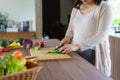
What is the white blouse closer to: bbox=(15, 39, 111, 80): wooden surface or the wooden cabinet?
bbox=(15, 39, 111, 80): wooden surface

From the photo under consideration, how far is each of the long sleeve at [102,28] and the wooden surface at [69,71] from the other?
22cm

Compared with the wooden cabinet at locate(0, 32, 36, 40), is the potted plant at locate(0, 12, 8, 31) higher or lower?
higher

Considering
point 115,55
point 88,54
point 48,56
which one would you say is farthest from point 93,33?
point 115,55

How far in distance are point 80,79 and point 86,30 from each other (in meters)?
0.71

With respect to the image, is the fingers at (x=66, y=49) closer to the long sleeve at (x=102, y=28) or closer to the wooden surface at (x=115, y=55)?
the long sleeve at (x=102, y=28)

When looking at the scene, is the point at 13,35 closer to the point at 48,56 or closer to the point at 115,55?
the point at 115,55

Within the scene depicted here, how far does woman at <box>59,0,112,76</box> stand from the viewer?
160 cm

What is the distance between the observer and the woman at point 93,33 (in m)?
1.60

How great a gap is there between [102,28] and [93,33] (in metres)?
0.10

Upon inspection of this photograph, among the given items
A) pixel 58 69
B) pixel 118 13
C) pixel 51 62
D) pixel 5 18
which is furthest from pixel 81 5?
pixel 5 18

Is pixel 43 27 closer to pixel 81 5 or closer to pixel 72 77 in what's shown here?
pixel 81 5

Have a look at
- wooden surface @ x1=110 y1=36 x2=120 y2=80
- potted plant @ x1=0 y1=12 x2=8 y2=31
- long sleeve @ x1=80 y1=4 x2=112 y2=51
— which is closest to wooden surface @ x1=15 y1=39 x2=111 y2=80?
long sleeve @ x1=80 y1=4 x2=112 y2=51

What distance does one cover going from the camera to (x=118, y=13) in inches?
140

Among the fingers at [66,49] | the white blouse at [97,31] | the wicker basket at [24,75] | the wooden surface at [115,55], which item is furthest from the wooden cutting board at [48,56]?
the wooden surface at [115,55]
